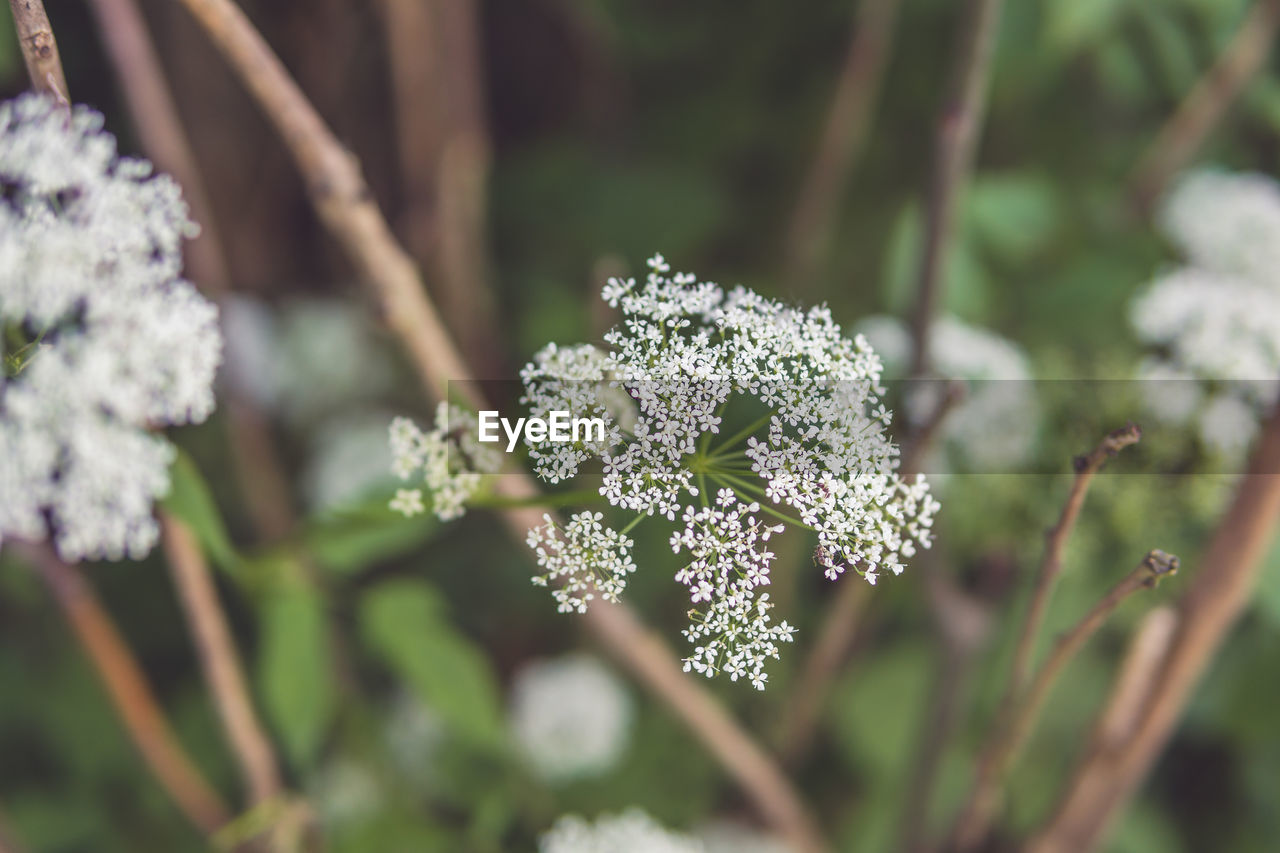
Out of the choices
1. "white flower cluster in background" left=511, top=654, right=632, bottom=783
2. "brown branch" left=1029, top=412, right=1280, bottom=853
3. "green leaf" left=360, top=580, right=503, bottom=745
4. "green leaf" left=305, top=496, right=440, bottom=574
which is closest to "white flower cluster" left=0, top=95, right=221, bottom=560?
"green leaf" left=305, top=496, right=440, bottom=574

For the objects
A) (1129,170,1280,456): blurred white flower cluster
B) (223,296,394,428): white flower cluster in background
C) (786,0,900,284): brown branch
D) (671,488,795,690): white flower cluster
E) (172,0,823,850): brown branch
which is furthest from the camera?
(223,296,394,428): white flower cluster in background

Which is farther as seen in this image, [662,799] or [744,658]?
[662,799]

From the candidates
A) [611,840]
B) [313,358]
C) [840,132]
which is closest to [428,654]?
[611,840]

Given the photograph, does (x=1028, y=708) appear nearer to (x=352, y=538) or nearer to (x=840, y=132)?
(x=352, y=538)

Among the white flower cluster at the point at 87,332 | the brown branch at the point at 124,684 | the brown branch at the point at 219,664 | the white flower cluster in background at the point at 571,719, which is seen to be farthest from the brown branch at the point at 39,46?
the white flower cluster in background at the point at 571,719

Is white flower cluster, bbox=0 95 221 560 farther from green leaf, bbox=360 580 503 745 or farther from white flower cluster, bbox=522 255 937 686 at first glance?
green leaf, bbox=360 580 503 745

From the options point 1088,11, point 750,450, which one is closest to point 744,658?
point 750,450

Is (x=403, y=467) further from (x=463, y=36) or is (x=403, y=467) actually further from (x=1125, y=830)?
(x=1125, y=830)
